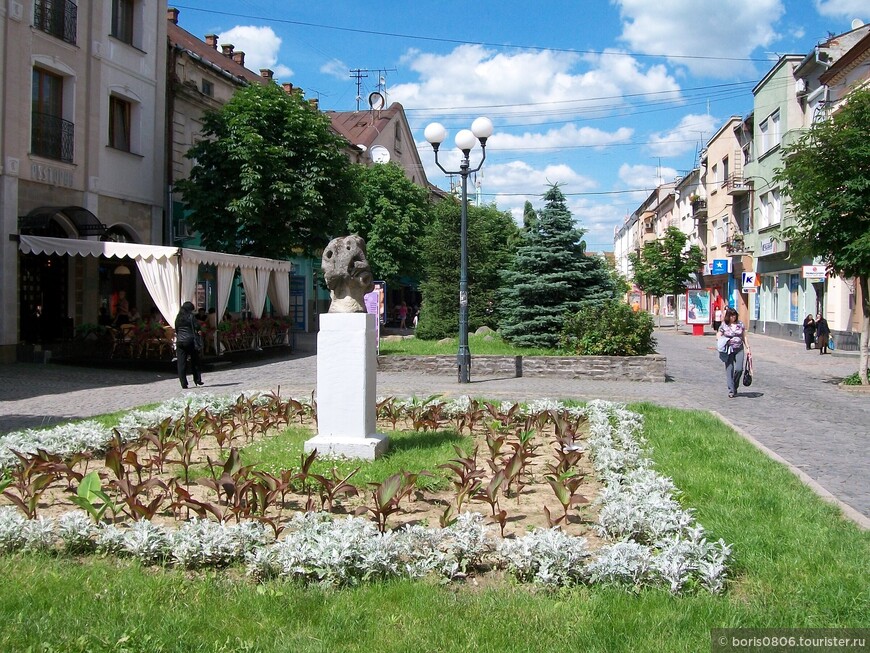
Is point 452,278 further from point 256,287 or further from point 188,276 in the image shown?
point 188,276

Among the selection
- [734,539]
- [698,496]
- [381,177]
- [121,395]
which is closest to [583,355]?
[121,395]

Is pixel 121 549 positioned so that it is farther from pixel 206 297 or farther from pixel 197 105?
pixel 197 105

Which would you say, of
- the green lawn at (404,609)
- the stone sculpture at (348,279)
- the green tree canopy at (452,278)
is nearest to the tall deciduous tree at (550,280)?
the green tree canopy at (452,278)

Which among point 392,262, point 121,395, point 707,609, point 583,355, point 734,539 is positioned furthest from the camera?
point 392,262

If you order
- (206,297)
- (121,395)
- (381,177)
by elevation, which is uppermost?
(381,177)

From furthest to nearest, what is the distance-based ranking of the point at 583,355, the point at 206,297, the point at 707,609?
the point at 206,297, the point at 583,355, the point at 707,609

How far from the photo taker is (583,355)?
17656mm

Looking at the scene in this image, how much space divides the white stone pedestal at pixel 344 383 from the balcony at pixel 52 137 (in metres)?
15.2

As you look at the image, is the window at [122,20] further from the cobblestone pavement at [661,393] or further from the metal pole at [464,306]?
the metal pole at [464,306]

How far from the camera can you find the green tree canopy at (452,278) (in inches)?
1098

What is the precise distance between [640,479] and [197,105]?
82.7ft

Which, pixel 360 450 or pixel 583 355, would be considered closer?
pixel 360 450

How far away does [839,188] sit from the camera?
15.5m

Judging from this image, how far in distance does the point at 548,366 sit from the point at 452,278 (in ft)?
37.0
